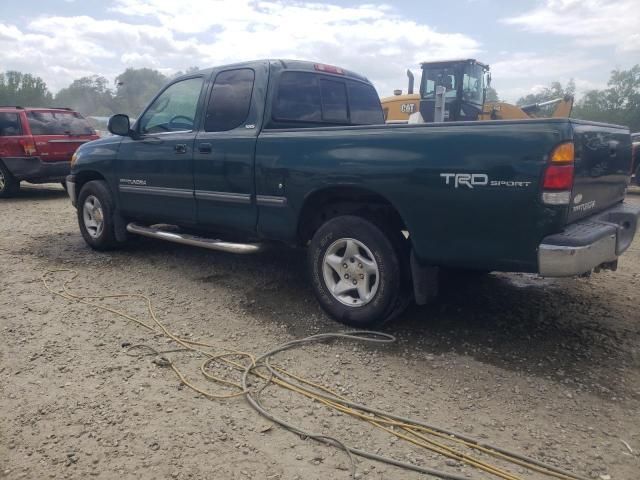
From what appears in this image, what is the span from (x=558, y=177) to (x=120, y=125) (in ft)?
14.0

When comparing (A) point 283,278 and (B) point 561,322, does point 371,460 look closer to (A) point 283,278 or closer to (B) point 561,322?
(B) point 561,322

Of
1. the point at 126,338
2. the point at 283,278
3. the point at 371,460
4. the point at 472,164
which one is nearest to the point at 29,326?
the point at 126,338

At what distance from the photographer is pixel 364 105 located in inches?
208

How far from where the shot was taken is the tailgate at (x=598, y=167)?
10.2ft

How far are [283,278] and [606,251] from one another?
2.83 meters

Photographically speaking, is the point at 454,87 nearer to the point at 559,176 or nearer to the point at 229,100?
the point at 229,100

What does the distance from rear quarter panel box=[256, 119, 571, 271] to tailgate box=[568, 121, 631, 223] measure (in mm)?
250

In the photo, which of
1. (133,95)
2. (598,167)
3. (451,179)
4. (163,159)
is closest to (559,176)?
(451,179)

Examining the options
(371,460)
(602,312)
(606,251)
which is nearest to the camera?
(371,460)

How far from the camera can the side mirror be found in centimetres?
534

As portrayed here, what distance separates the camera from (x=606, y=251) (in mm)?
3270

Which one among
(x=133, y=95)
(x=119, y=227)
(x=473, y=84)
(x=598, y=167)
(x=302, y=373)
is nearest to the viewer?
(x=302, y=373)

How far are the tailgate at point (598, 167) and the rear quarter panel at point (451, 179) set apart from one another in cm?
25

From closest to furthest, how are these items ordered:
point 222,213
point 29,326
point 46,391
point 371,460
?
point 371,460 < point 46,391 < point 29,326 < point 222,213
